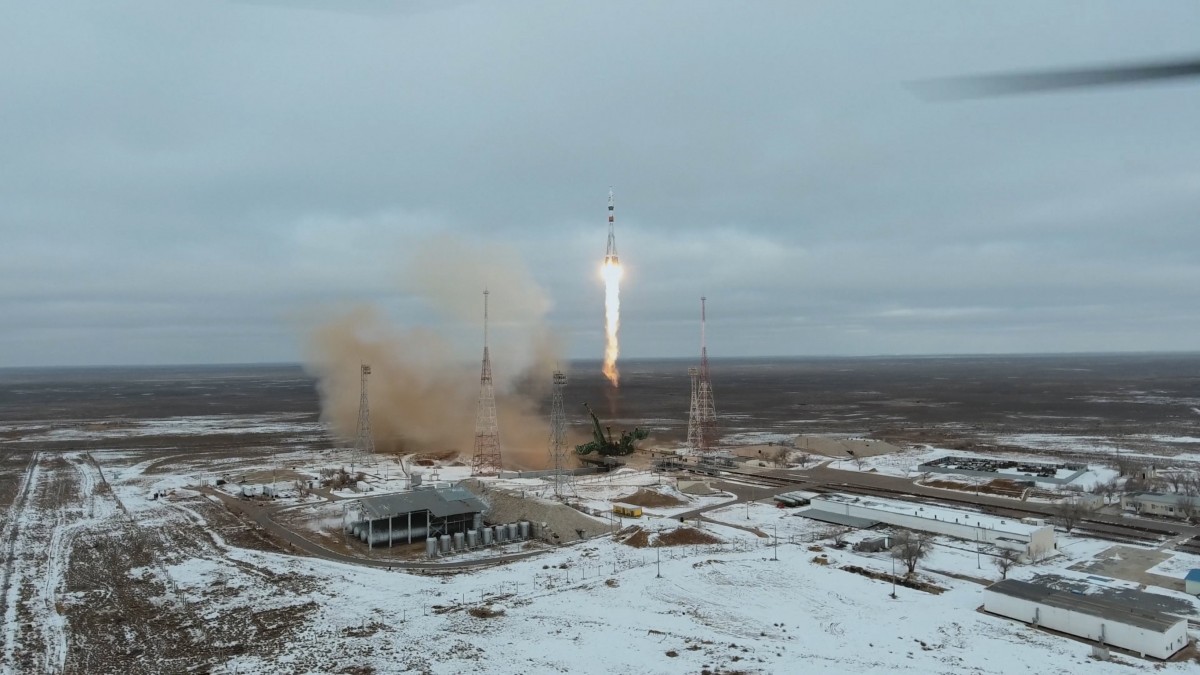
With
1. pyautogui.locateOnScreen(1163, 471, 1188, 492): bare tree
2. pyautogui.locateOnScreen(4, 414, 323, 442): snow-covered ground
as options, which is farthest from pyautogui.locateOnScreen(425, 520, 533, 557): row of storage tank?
pyautogui.locateOnScreen(4, 414, 323, 442): snow-covered ground

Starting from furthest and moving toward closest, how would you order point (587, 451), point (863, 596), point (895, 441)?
point (895, 441) → point (587, 451) → point (863, 596)

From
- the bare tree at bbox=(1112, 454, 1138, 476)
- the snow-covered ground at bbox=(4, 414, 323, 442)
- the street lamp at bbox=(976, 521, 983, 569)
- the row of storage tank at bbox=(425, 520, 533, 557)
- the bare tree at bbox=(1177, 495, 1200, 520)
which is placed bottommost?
the snow-covered ground at bbox=(4, 414, 323, 442)

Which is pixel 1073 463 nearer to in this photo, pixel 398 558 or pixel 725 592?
pixel 725 592

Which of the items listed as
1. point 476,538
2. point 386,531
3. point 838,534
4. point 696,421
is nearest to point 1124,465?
point 696,421

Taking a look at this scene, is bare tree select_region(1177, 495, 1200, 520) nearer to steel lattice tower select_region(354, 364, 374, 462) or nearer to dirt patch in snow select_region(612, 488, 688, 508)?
dirt patch in snow select_region(612, 488, 688, 508)

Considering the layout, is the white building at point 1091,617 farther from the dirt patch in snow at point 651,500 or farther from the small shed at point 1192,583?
the dirt patch in snow at point 651,500

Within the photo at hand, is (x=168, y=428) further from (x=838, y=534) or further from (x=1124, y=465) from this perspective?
(x=1124, y=465)

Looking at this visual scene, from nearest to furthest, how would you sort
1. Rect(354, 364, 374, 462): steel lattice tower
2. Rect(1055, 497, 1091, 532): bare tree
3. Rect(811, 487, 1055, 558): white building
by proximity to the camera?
Rect(811, 487, 1055, 558): white building, Rect(1055, 497, 1091, 532): bare tree, Rect(354, 364, 374, 462): steel lattice tower

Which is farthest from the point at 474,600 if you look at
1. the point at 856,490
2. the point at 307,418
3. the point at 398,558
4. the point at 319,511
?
the point at 307,418
